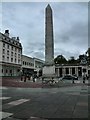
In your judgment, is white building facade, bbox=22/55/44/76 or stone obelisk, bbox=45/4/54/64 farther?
white building facade, bbox=22/55/44/76

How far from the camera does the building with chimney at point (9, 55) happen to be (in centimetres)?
8171

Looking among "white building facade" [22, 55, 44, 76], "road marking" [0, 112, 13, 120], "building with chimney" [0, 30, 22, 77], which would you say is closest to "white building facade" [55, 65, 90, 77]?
"white building facade" [22, 55, 44, 76]

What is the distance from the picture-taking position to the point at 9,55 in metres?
87.2

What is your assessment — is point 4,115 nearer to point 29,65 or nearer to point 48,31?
point 48,31

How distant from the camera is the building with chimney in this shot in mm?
81706

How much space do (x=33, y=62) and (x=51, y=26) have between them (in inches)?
3371

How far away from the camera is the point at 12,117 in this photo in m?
9.34

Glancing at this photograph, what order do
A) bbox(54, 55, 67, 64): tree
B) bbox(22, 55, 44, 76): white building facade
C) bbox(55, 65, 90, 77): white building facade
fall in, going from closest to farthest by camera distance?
1. bbox(22, 55, 44, 76): white building facade
2. bbox(55, 65, 90, 77): white building facade
3. bbox(54, 55, 67, 64): tree

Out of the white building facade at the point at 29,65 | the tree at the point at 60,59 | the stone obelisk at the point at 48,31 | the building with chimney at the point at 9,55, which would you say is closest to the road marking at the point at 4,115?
the stone obelisk at the point at 48,31

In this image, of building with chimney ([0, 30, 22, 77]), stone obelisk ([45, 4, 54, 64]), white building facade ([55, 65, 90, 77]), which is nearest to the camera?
stone obelisk ([45, 4, 54, 64])

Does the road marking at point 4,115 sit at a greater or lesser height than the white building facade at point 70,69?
lesser

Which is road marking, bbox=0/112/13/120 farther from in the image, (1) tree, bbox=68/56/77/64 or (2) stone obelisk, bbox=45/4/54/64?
(1) tree, bbox=68/56/77/64

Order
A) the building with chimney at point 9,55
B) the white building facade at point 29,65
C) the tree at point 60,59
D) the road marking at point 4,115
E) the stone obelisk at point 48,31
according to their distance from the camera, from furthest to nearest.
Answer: the tree at point 60,59 → the white building facade at point 29,65 → the building with chimney at point 9,55 → the stone obelisk at point 48,31 → the road marking at point 4,115

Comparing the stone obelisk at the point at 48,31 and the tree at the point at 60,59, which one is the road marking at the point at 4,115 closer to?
the stone obelisk at the point at 48,31
